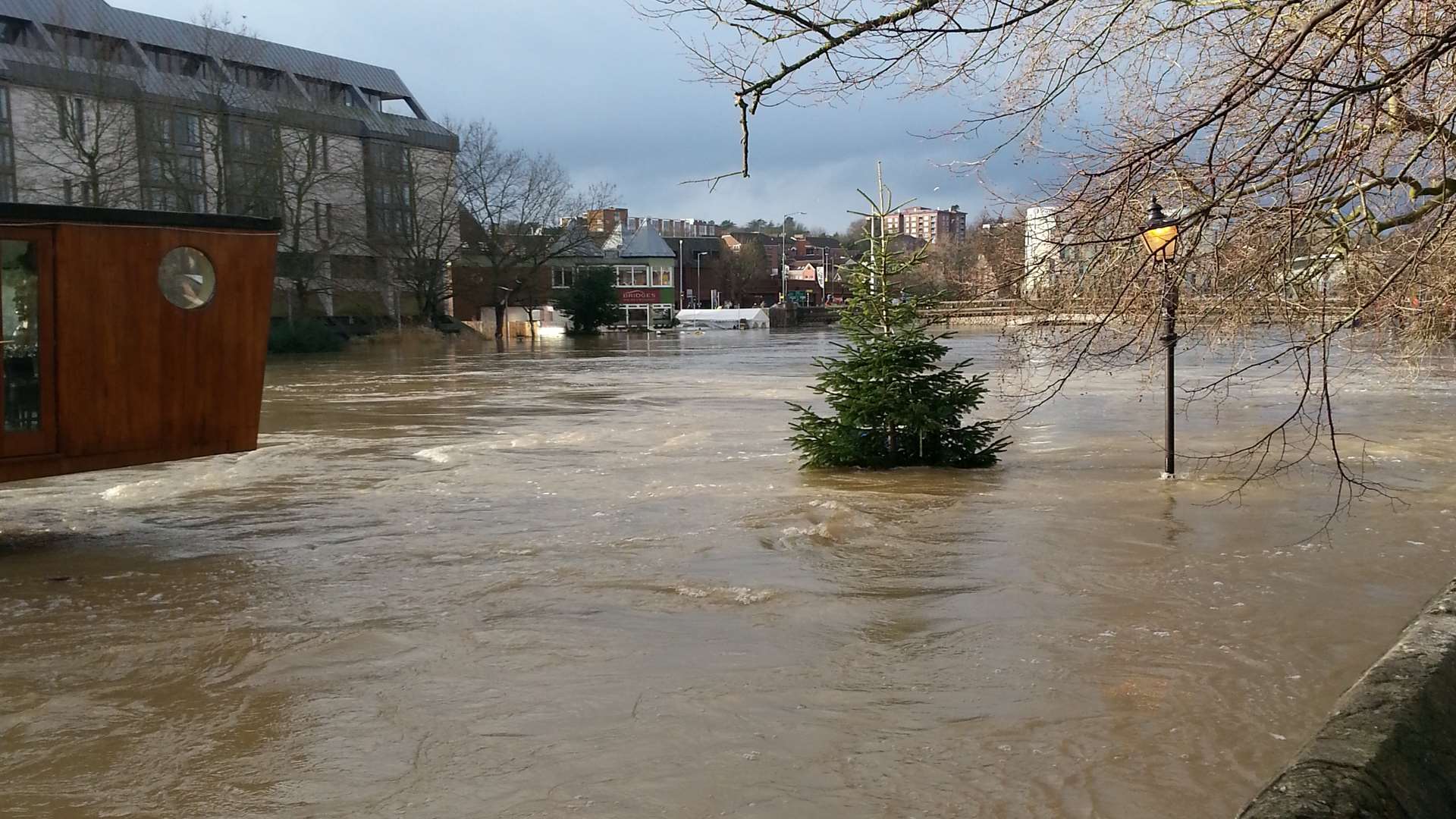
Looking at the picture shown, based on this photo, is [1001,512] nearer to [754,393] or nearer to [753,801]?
[753,801]

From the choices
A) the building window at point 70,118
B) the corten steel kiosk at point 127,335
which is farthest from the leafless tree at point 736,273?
the corten steel kiosk at point 127,335

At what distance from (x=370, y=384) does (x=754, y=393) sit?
1208 centimetres

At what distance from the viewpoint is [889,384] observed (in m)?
14.2

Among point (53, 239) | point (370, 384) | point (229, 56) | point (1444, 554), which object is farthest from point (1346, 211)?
point (229, 56)

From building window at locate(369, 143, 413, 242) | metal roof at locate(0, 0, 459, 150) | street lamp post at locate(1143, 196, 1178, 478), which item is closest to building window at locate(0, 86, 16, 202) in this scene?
metal roof at locate(0, 0, 459, 150)

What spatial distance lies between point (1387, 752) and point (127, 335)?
972cm

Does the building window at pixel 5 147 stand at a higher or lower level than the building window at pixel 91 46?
lower

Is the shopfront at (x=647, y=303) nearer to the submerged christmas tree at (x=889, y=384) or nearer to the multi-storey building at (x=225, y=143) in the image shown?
the multi-storey building at (x=225, y=143)

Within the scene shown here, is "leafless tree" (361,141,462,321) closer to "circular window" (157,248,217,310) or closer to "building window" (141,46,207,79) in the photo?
"building window" (141,46,207,79)

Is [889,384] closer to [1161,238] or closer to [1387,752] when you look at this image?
[1161,238]

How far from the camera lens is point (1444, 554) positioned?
9.95 metres

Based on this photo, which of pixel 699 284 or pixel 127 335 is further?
pixel 699 284

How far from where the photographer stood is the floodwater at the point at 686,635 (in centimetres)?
551

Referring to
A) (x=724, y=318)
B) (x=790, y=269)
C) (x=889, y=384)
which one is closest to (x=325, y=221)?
(x=724, y=318)
